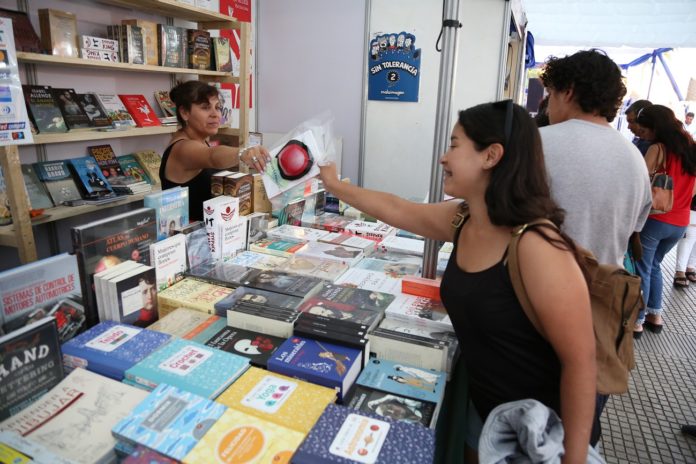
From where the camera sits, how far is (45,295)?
52.7 inches

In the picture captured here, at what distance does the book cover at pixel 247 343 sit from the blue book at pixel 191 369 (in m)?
0.06

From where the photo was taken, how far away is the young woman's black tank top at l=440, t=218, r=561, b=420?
3.92 feet

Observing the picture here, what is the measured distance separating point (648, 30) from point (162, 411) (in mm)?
8085

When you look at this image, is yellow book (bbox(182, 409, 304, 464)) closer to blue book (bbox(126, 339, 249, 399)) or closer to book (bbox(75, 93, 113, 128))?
blue book (bbox(126, 339, 249, 399))

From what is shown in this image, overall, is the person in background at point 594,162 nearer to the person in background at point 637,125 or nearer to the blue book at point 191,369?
the blue book at point 191,369

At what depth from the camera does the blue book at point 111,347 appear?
4.14 ft

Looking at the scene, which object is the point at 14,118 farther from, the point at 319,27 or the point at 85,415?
the point at 319,27

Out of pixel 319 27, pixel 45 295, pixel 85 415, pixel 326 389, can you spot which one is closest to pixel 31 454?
pixel 85 415

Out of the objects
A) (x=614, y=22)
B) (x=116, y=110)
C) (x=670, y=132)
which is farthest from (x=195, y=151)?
(x=614, y=22)

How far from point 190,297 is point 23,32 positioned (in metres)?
2.19

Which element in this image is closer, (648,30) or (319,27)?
(319,27)

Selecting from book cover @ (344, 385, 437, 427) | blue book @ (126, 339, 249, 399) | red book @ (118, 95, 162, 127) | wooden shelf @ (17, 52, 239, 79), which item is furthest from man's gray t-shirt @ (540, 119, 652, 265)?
red book @ (118, 95, 162, 127)

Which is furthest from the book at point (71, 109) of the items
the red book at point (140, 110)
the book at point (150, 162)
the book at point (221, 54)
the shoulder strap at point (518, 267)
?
the shoulder strap at point (518, 267)

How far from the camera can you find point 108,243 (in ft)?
5.01
